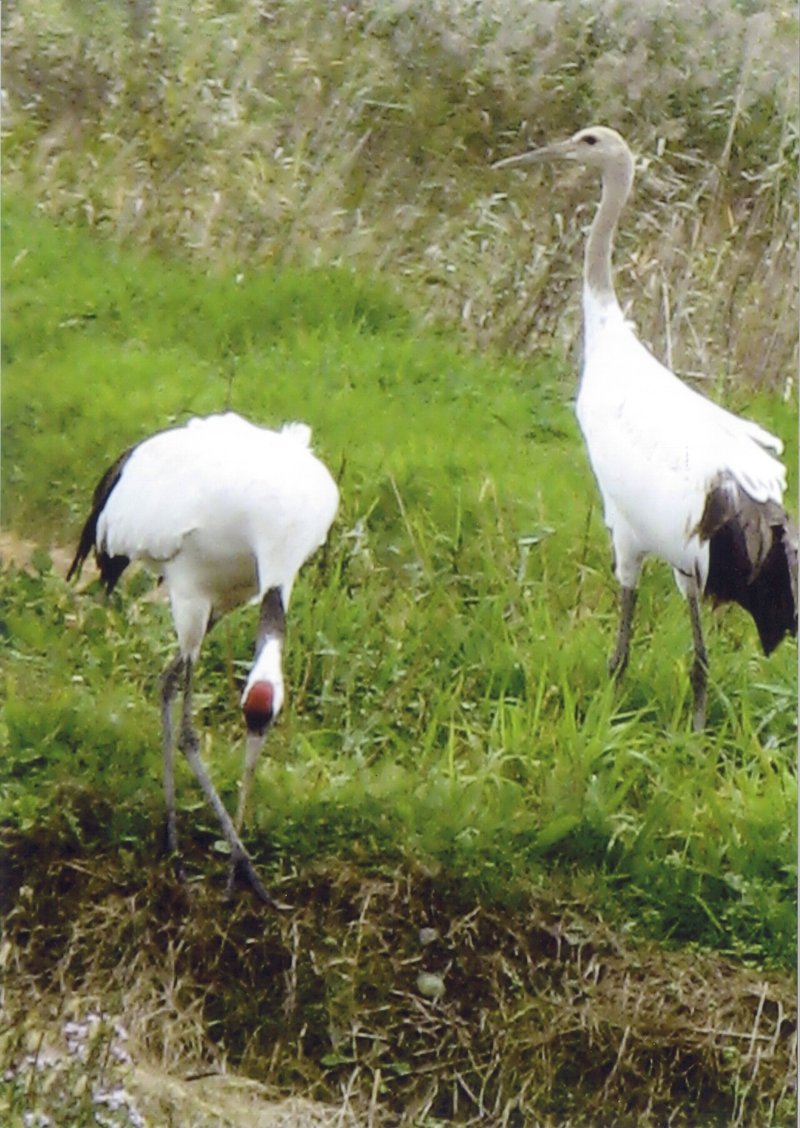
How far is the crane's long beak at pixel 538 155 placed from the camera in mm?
2287

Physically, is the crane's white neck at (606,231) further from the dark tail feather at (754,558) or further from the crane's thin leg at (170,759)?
the crane's thin leg at (170,759)

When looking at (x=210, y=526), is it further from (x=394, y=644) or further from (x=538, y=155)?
(x=538, y=155)

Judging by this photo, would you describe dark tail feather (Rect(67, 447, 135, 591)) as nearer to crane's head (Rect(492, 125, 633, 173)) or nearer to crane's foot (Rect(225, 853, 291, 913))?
crane's foot (Rect(225, 853, 291, 913))

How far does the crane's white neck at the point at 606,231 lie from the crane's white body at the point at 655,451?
0.04 ft

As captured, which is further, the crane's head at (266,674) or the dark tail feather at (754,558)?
the dark tail feather at (754,558)

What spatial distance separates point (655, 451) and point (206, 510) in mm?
573

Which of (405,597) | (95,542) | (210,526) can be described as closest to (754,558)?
(405,597)

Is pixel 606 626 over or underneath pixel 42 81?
underneath

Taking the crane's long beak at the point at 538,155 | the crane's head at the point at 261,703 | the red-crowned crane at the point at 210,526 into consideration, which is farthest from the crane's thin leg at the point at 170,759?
the crane's long beak at the point at 538,155

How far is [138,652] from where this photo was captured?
7.39ft

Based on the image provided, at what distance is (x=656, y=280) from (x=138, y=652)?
815mm

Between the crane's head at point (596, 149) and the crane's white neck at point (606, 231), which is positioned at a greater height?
the crane's head at point (596, 149)

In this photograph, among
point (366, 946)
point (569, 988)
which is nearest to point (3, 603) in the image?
point (366, 946)

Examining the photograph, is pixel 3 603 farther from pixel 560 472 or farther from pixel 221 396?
pixel 560 472
